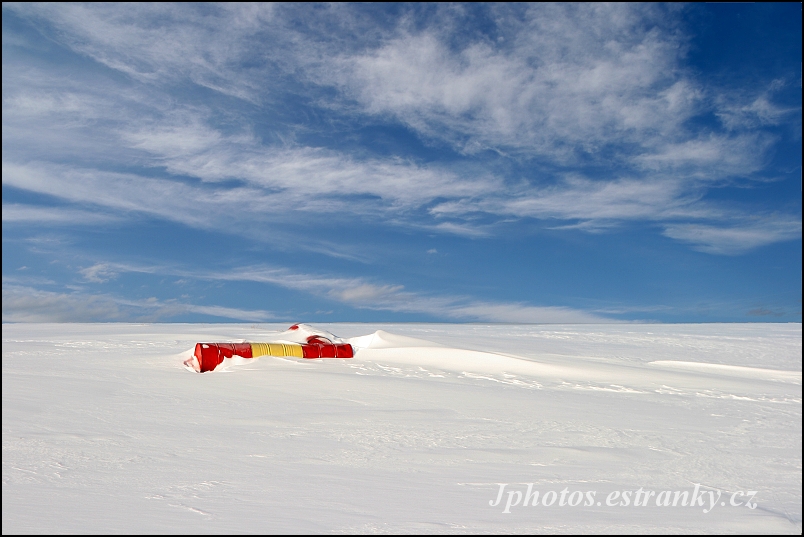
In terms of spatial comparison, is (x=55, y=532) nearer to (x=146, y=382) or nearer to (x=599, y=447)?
(x=599, y=447)

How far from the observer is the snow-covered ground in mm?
2734

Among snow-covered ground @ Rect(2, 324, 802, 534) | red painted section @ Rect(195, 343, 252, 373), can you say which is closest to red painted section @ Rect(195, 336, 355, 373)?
red painted section @ Rect(195, 343, 252, 373)

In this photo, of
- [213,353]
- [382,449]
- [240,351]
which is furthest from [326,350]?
[382,449]

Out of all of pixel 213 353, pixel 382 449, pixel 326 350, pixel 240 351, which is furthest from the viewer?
pixel 326 350

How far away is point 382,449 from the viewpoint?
408 cm

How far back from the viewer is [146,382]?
6.66m

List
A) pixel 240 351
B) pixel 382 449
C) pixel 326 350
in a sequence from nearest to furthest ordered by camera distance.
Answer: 1. pixel 382 449
2. pixel 240 351
3. pixel 326 350

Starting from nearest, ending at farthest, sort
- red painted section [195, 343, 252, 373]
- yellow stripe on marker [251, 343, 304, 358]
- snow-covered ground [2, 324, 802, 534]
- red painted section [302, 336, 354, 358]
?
1. snow-covered ground [2, 324, 802, 534]
2. red painted section [195, 343, 252, 373]
3. yellow stripe on marker [251, 343, 304, 358]
4. red painted section [302, 336, 354, 358]

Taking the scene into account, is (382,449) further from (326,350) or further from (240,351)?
(326,350)

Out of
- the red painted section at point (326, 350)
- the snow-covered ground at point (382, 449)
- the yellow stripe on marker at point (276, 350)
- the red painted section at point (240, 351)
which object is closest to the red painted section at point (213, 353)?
the red painted section at point (240, 351)

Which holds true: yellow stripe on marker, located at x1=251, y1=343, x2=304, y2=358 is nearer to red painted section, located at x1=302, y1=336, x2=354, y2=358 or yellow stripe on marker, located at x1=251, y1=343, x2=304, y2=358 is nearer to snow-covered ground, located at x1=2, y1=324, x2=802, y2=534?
red painted section, located at x1=302, y1=336, x2=354, y2=358

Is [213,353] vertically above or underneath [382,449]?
above

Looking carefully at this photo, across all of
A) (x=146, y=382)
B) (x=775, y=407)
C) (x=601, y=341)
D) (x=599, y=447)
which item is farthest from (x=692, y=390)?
(x=601, y=341)

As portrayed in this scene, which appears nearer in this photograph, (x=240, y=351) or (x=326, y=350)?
(x=240, y=351)
